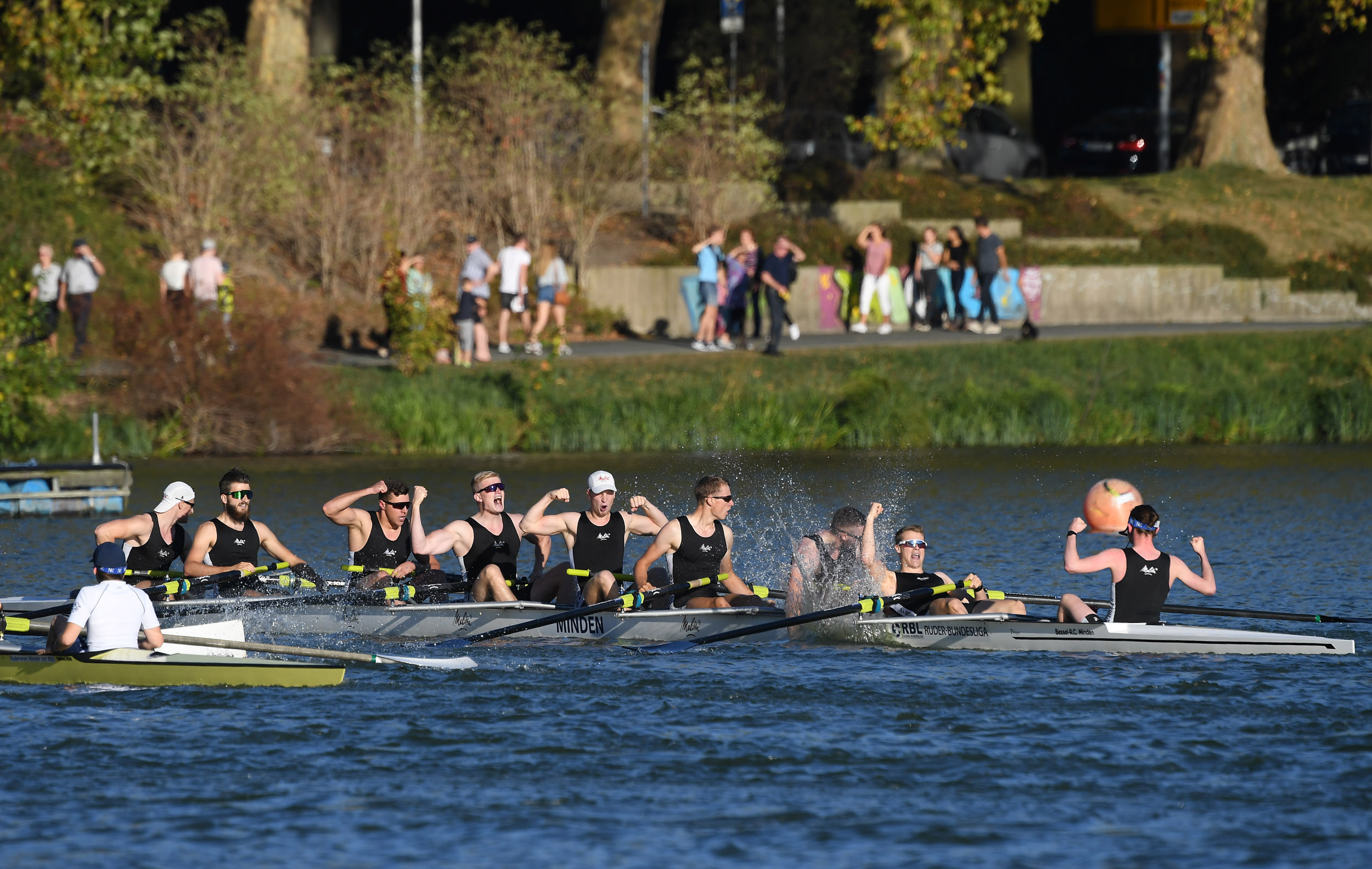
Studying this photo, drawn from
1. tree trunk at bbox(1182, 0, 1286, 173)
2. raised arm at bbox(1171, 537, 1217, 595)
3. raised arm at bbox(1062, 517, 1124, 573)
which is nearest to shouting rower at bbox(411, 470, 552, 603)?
raised arm at bbox(1062, 517, 1124, 573)

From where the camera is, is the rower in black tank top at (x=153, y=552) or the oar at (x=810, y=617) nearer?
the oar at (x=810, y=617)

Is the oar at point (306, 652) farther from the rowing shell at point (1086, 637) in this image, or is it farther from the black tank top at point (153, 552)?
the rowing shell at point (1086, 637)

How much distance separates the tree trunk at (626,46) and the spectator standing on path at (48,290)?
38.8 feet

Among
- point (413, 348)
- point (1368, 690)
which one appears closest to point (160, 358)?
point (413, 348)

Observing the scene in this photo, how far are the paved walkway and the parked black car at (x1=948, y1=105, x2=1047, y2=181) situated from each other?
773 centimetres

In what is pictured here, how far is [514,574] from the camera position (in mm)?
15180

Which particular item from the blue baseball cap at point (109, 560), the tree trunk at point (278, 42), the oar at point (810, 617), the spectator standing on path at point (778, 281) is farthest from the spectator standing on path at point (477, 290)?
the blue baseball cap at point (109, 560)

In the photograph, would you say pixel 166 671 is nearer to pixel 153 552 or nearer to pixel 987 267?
pixel 153 552

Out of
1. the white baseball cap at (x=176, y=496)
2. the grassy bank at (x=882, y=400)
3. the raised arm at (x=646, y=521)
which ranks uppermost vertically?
the grassy bank at (x=882, y=400)

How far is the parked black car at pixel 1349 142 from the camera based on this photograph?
41.0 meters

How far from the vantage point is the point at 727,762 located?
11.2m

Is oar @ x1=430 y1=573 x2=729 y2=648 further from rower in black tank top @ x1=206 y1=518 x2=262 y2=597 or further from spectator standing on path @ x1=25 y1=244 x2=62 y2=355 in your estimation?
spectator standing on path @ x1=25 y1=244 x2=62 y2=355

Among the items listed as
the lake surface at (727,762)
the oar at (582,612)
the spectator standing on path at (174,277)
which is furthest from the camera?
the spectator standing on path at (174,277)

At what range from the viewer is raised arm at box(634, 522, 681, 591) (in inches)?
573
